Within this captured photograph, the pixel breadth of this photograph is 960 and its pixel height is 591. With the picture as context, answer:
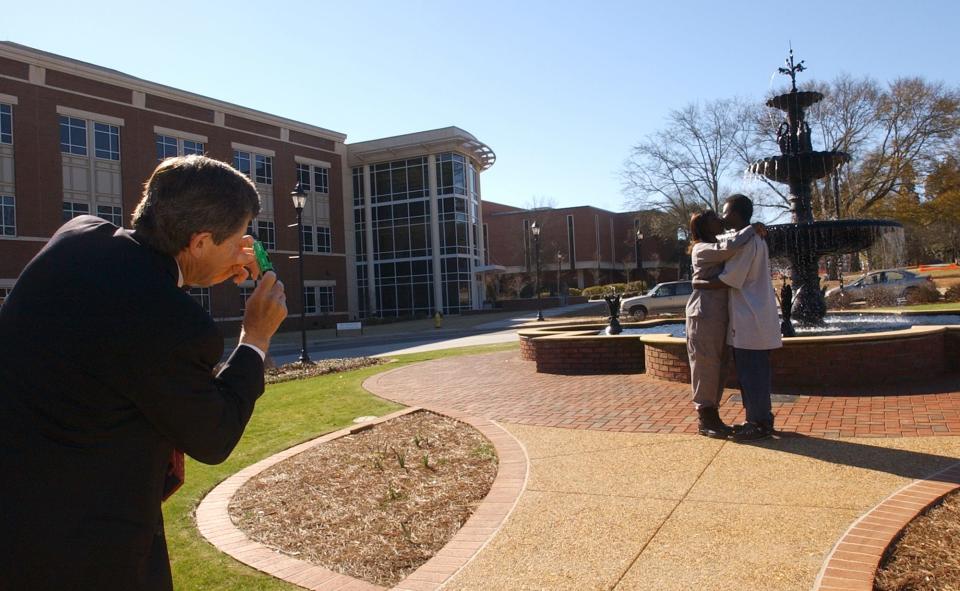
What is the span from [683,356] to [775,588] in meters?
5.57

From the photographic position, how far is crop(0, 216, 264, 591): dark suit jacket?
Result: 150cm

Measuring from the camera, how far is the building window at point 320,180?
45.7 m

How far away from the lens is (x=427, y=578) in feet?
10.5

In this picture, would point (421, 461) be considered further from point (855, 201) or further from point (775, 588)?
point (855, 201)

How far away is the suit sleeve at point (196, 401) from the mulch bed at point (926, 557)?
2.62m

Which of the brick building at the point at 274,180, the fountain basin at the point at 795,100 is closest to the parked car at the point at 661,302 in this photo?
the brick building at the point at 274,180

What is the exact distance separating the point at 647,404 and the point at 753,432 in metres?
1.87

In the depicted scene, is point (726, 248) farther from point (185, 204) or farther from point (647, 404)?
point (185, 204)

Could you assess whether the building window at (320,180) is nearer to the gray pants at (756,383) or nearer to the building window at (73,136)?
the building window at (73,136)

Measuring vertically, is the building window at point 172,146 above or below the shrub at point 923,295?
above

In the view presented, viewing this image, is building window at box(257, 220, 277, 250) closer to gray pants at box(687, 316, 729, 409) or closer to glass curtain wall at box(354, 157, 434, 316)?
glass curtain wall at box(354, 157, 434, 316)

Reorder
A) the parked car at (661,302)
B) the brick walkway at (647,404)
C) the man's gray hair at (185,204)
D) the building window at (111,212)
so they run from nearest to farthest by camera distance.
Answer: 1. the man's gray hair at (185,204)
2. the brick walkway at (647,404)
3. the parked car at (661,302)
4. the building window at (111,212)

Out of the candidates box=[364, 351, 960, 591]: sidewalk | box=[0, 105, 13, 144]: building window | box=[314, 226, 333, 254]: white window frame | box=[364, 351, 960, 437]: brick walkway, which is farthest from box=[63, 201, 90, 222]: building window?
box=[364, 351, 960, 591]: sidewalk

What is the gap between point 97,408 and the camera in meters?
1.56
